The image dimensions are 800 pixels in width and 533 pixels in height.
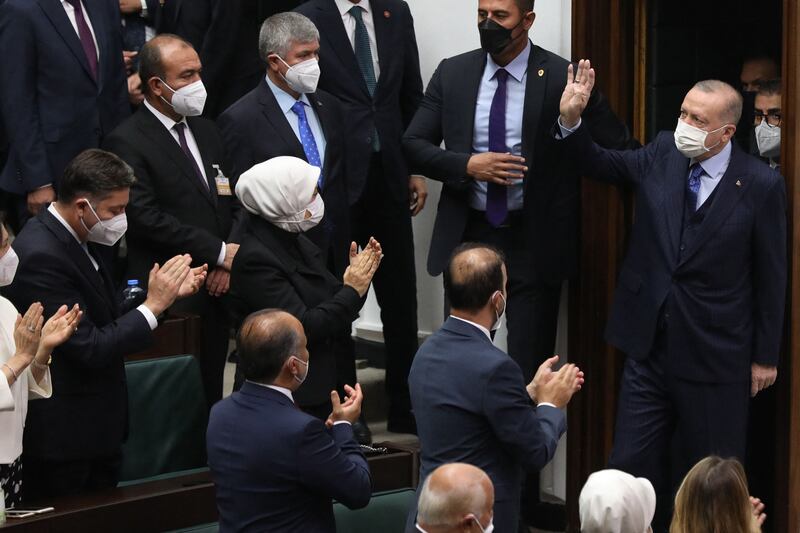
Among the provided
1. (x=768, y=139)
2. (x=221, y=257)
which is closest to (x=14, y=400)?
(x=221, y=257)

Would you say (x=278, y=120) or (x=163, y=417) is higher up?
(x=278, y=120)

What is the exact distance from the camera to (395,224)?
675 centimetres

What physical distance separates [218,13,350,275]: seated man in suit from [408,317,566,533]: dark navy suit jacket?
5.99 ft

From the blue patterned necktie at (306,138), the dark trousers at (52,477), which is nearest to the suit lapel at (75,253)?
the dark trousers at (52,477)

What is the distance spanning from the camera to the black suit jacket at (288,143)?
19.9 ft

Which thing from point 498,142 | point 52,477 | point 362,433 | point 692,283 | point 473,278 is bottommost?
point 362,433

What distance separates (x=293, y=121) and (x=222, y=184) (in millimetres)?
420

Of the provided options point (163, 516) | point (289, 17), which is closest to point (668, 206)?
point (289, 17)

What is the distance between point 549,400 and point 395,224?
2536 mm

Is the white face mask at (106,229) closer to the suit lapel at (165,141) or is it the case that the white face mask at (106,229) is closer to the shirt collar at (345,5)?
the suit lapel at (165,141)

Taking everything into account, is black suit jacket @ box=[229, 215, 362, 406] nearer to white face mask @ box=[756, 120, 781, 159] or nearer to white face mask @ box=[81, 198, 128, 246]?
white face mask @ box=[81, 198, 128, 246]

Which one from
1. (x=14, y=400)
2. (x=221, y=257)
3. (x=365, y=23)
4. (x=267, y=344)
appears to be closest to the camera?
(x=267, y=344)

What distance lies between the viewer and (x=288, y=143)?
239 inches

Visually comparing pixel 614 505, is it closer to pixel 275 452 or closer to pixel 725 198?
pixel 275 452
